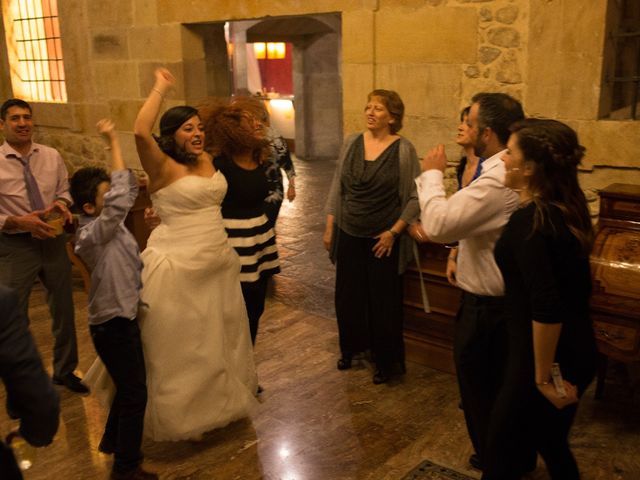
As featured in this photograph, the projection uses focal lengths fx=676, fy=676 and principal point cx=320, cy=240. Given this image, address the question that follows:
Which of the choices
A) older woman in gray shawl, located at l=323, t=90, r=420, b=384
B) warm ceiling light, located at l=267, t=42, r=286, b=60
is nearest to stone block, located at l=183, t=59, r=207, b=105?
older woman in gray shawl, located at l=323, t=90, r=420, b=384

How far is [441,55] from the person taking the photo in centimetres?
443

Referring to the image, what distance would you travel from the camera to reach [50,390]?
159 cm

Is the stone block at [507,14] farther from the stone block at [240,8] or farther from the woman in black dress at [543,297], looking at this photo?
the woman in black dress at [543,297]

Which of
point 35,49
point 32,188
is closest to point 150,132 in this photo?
point 32,188

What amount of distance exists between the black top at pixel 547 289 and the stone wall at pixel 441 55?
2.01 metres

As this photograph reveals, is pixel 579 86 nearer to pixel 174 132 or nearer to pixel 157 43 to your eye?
pixel 174 132

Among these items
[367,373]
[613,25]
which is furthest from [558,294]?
[613,25]

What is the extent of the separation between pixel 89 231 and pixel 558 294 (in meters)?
1.79

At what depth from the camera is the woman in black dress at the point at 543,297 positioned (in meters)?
1.97

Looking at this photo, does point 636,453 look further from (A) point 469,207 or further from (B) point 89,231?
(B) point 89,231

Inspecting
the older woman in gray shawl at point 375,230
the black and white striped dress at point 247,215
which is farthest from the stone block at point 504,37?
the black and white striped dress at point 247,215

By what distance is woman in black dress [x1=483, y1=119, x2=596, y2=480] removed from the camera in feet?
6.47

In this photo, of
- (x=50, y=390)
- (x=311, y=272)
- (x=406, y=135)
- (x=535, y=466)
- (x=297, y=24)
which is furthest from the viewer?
(x=297, y=24)

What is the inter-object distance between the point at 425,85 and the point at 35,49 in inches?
215
